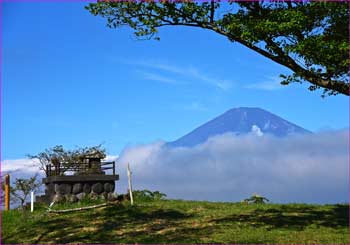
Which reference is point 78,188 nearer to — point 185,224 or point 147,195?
point 147,195

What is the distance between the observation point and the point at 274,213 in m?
19.3

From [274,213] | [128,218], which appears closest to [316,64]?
[274,213]

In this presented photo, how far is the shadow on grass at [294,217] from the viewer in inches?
642

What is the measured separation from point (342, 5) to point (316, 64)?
1736 mm

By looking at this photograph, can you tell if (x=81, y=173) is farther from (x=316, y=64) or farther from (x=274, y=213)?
(x=316, y=64)

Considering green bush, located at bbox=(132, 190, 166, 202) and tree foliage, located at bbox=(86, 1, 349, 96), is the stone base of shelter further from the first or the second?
tree foliage, located at bbox=(86, 1, 349, 96)

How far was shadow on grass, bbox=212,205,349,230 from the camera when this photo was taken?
1630cm

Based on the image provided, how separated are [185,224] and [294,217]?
4229 millimetres

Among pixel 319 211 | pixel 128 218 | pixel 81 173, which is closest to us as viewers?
pixel 128 218

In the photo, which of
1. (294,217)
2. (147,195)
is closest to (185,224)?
(294,217)

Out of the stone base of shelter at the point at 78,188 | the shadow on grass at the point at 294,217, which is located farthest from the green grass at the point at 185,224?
the stone base of shelter at the point at 78,188

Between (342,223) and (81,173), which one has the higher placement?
(81,173)

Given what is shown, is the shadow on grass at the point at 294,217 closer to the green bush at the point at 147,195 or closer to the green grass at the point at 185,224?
the green grass at the point at 185,224

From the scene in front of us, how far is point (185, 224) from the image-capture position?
1645 centimetres
